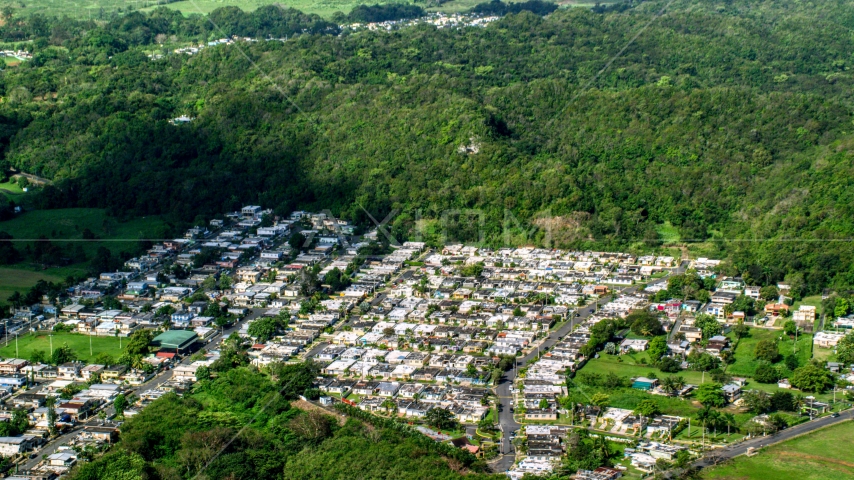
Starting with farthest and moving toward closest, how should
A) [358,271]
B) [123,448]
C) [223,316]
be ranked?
[358,271] < [223,316] < [123,448]

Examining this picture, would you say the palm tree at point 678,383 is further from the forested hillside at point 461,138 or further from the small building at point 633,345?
the forested hillside at point 461,138

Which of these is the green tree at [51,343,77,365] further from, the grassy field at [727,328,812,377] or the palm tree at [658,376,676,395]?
the grassy field at [727,328,812,377]

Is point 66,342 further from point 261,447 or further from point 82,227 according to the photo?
point 82,227

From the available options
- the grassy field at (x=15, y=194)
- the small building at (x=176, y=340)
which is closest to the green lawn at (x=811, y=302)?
the small building at (x=176, y=340)

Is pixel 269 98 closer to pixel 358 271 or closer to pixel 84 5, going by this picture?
pixel 358 271

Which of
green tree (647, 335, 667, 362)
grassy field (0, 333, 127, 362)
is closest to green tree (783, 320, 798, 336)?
green tree (647, 335, 667, 362)

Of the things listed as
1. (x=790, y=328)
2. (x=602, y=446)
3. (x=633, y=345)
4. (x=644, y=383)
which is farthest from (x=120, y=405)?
(x=790, y=328)

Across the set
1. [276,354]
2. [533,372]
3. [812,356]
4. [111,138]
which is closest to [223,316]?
[276,354]
